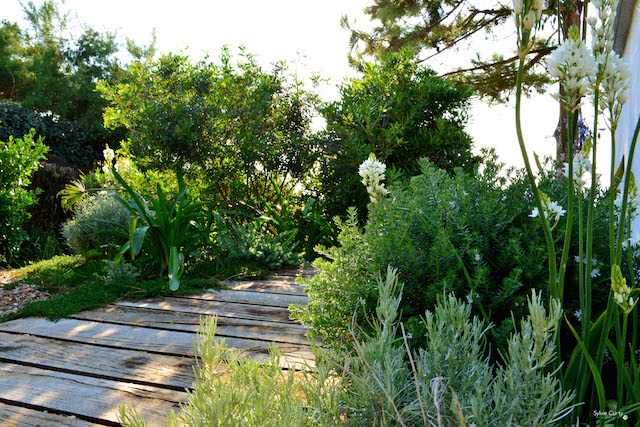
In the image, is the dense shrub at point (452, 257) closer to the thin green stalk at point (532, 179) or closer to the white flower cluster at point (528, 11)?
the thin green stalk at point (532, 179)

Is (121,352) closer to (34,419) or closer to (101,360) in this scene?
(101,360)

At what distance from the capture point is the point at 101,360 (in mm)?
2070

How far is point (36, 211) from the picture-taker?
21.0 feet

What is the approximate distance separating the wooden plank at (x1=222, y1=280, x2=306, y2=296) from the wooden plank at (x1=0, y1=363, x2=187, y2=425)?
171 cm

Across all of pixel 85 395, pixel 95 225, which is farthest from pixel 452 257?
pixel 95 225

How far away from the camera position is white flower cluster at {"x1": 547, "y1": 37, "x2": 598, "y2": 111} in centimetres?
89

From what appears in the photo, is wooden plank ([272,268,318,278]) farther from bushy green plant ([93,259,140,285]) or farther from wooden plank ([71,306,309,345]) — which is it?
wooden plank ([71,306,309,345])

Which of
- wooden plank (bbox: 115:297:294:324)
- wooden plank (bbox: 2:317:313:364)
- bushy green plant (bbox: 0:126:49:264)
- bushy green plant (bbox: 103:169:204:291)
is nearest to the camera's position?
wooden plank (bbox: 2:317:313:364)

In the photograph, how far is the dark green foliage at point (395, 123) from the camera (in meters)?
4.57

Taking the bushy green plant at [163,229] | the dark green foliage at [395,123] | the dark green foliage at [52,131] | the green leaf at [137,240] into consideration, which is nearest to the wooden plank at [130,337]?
the green leaf at [137,240]

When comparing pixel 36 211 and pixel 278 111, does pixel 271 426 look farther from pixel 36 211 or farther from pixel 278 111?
pixel 36 211

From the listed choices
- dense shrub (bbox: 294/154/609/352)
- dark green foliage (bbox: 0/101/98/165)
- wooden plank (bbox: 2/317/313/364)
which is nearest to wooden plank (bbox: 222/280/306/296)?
wooden plank (bbox: 2/317/313/364)

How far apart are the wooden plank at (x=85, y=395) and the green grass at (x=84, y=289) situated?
103 centimetres

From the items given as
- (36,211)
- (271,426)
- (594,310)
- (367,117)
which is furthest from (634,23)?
(36,211)
